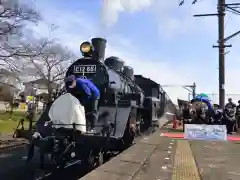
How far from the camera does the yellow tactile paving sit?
559cm

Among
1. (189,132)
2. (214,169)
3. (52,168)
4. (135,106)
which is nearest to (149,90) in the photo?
(189,132)

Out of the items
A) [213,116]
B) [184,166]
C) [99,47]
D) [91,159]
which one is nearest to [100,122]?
[91,159]

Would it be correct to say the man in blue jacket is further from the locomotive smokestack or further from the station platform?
the locomotive smokestack

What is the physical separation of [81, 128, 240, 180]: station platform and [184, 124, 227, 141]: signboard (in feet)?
5.95

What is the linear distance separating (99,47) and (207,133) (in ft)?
14.1

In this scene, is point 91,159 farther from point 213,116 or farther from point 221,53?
point 221,53

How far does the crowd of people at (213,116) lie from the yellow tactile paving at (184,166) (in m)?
6.92

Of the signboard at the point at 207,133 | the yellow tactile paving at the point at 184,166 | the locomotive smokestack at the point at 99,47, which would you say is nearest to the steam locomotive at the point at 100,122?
the locomotive smokestack at the point at 99,47

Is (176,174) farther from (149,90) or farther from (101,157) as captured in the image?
(149,90)

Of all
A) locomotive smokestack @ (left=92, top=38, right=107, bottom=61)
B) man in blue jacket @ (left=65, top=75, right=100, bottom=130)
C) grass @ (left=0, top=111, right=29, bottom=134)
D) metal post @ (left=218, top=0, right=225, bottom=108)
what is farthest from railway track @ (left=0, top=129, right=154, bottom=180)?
metal post @ (left=218, top=0, right=225, bottom=108)

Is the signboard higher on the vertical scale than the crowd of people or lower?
lower

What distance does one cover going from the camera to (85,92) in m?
8.62

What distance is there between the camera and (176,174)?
572 centimetres

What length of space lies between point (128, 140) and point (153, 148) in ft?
4.87
